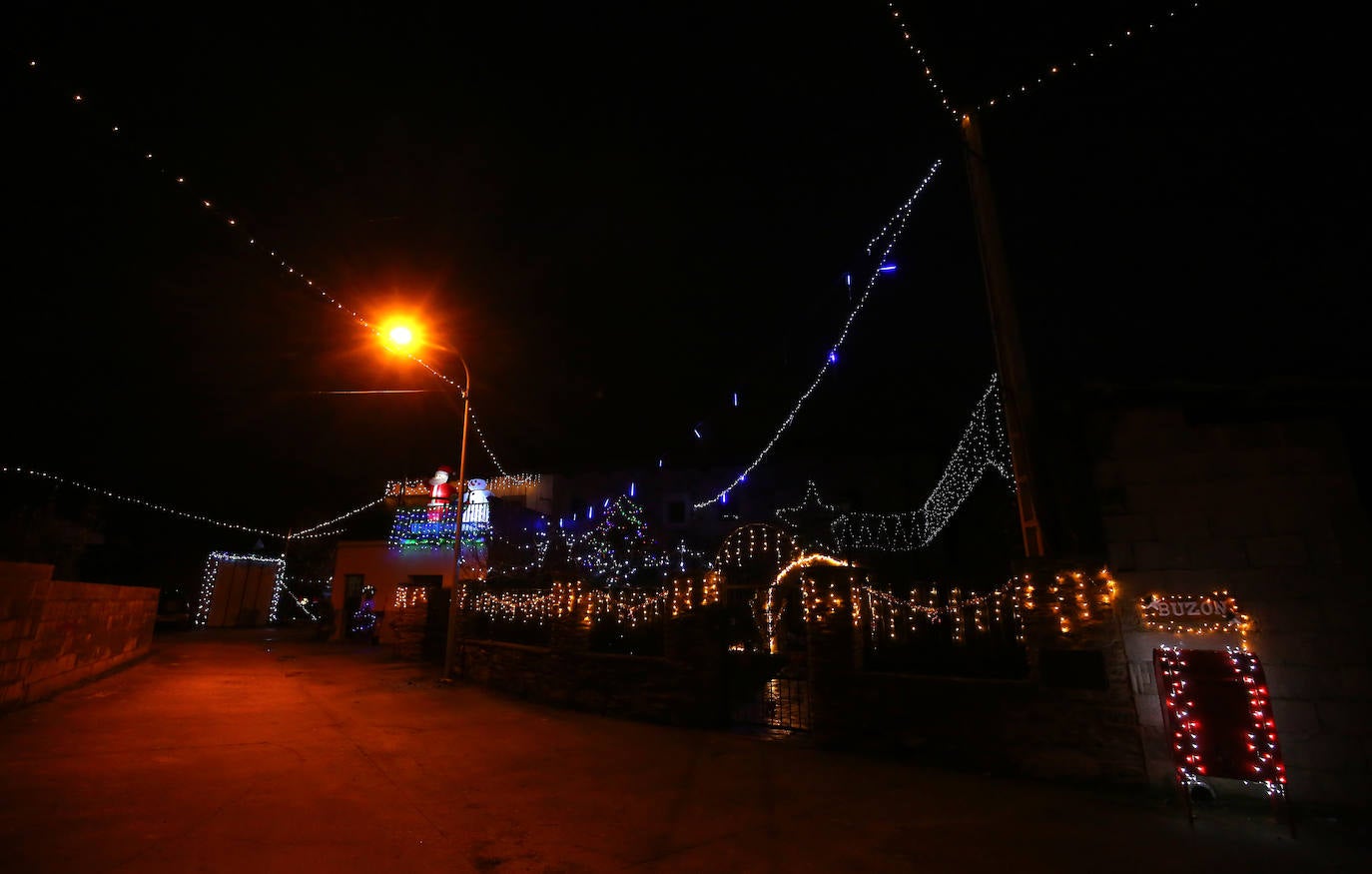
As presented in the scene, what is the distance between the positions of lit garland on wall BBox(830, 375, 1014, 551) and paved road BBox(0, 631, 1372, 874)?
9.71 m

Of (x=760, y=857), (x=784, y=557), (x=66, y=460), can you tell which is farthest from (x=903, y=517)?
(x=66, y=460)

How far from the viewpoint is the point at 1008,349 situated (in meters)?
7.11

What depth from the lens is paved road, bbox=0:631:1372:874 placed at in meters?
4.06

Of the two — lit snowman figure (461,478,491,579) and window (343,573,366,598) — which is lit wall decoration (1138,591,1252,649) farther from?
window (343,573,366,598)

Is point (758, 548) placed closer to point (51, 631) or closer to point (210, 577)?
point (51, 631)

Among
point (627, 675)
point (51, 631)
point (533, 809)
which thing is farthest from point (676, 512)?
point (533, 809)

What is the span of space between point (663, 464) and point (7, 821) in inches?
852

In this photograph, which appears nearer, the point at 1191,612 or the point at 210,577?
the point at 1191,612

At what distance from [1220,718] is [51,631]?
45.2 feet

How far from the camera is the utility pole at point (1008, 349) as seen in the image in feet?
Result: 22.3

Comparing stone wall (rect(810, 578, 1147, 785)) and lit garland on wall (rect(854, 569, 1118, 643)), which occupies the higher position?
lit garland on wall (rect(854, 569, 1118, 643))

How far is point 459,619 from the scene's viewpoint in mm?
13422

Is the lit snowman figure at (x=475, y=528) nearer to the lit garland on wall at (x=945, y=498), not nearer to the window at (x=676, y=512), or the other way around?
the window at (x=676, y=512)

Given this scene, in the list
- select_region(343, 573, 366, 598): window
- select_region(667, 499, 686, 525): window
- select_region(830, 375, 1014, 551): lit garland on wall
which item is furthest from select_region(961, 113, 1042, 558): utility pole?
select_region(343, 573, 366, 598): window
